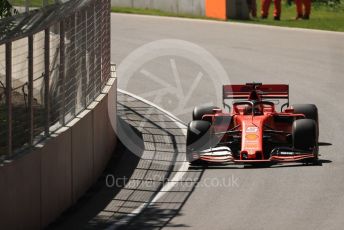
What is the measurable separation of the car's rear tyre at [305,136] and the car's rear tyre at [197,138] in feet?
4.29

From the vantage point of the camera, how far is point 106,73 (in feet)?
66.1

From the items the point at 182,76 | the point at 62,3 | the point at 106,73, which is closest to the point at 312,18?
the point at 182,76

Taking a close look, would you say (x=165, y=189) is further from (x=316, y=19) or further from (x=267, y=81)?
(x=316, y=19)

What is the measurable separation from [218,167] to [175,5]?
19.7 metres

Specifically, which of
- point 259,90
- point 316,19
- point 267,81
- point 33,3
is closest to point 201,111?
point 259,90

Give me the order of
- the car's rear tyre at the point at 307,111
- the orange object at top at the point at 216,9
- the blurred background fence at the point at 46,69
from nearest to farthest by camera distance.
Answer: the blurred background fence at the point at 46,69 < the car's rear tyre at the point at 307,111 < the orange object at top at the point at 216,9

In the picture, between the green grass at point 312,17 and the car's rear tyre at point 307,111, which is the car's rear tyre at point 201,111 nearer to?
the car's rear tyre at point 307,111

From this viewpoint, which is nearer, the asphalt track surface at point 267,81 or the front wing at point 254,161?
the asphalt track surface at point 267,81

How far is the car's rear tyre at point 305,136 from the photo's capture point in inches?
691

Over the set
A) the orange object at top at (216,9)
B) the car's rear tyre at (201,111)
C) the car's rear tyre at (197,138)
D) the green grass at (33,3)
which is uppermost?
the green grass at (33,3)

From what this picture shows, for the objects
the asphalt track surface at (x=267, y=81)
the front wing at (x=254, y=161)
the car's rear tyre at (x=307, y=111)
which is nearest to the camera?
the asphalt track surface at (x=267, y=81)

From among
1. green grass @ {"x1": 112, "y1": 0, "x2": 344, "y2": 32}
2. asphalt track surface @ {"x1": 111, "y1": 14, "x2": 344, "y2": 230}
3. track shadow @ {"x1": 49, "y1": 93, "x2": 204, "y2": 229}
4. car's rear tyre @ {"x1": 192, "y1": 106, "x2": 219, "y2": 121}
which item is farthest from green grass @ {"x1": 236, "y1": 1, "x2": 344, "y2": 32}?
car's rear tyre @ {"x1": 192, "y1": 106, "x2": 219, "y2": 121}

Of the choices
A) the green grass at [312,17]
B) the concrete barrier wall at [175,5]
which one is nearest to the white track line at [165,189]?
the green grass at [312,17]

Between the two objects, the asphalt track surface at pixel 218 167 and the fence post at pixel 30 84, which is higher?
the fence post at pixel 30 84
